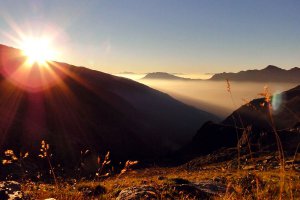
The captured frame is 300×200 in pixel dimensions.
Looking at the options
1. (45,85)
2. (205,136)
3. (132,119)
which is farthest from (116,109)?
(205,136)

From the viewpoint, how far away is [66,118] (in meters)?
87.4

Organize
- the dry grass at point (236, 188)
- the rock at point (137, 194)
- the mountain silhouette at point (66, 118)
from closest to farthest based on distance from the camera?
the dry grass at point (236, 188) < the rock at point (137, 194) < the mountain silhouette at point (66, 118)

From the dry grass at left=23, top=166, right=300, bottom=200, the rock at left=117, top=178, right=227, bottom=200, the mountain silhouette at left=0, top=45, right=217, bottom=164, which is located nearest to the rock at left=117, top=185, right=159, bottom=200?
the rock at left=117, top=178, right=227, bottom=200

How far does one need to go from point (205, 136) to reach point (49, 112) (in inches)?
1455

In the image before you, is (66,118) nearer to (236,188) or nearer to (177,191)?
(177,191)

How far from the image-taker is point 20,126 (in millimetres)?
69250

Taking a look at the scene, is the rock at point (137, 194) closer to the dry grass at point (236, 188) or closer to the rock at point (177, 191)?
the rock at point (177, 191)

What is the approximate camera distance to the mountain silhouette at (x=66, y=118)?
6900 centimetres

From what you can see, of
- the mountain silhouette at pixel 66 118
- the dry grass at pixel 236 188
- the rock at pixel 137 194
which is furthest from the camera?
the mountain silhouette at pixel 66 118

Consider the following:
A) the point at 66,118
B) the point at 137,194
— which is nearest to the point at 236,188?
the point at 137,194

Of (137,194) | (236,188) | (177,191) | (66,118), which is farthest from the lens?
(66,118)

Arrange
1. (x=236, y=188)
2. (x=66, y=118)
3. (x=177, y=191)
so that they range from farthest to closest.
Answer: (x=66, y=118) → (x=177, y=191) → (x=236, y=188)

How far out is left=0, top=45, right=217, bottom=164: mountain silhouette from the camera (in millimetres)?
69000

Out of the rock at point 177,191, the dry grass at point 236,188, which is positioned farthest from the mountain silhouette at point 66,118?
the rock at point 177,191
